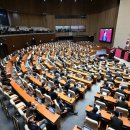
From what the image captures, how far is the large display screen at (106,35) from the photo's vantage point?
78.6ft

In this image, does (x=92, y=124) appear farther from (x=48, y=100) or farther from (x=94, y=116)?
(x=48, y=100)

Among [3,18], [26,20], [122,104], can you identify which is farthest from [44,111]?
[26,20]

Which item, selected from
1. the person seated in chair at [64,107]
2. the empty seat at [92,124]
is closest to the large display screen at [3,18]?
the person seated in chair at [64,107]

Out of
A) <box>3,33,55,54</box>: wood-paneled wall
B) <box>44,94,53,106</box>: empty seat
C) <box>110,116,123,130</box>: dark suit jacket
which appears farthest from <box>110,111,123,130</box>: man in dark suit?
<box>3,33,55,54</box>: wood-paneled wall

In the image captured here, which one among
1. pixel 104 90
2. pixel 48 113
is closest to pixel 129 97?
pixel 104 90

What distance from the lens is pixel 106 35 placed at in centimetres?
2550

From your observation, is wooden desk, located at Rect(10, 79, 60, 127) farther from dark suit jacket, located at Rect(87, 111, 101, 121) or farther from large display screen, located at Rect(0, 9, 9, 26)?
large display screen, located at Rect(0, 9, 9, 26)

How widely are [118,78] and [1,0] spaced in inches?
835

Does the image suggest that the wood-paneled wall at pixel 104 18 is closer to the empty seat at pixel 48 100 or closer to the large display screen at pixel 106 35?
the large display screen at pixel 106 35

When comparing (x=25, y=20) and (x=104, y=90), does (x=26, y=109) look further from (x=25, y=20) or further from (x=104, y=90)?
(x=25, y=20)

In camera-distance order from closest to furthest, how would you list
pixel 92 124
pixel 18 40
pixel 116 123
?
pixel 92 124, pixel 116 123, pixel 18 40

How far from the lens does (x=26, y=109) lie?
5395 millimetres

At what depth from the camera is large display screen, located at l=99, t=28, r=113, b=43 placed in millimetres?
23953

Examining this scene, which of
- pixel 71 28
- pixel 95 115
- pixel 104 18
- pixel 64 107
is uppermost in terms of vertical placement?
pixel 104 18
